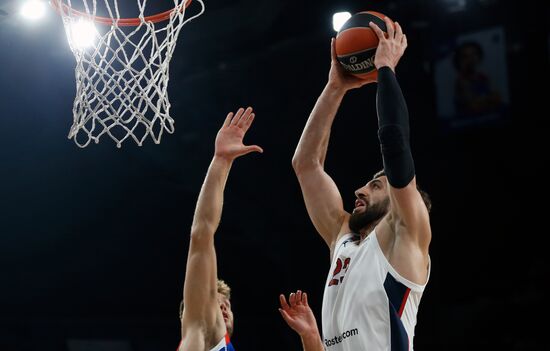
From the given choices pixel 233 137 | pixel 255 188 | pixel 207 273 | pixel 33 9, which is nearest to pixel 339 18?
pixel 255 188

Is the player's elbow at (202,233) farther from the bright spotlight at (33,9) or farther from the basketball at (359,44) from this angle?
the bright spotlight at (33,9)

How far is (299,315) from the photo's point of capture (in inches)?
112

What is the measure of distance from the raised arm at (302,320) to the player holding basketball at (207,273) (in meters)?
0.69

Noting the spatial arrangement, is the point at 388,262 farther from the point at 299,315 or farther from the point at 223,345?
the point at 223,345

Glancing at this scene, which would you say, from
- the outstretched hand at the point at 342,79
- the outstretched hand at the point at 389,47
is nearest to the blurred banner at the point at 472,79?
the outstretched hand at the point at 342,79

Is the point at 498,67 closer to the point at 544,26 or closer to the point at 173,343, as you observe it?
the point at 544,26

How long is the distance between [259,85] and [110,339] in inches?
105

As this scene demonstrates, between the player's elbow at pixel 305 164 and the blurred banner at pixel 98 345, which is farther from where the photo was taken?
the blurred banner at pixel 98 345

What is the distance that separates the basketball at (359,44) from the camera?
3.01 m

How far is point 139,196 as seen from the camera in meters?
7.32

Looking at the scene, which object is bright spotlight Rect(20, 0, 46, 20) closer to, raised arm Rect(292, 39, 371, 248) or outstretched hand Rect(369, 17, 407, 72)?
raised arm Rect(292, 39, 371, 248)

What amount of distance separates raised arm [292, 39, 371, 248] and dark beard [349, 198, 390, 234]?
0.16 m

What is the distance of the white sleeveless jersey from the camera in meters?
2.66

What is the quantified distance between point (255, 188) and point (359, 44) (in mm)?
4249
